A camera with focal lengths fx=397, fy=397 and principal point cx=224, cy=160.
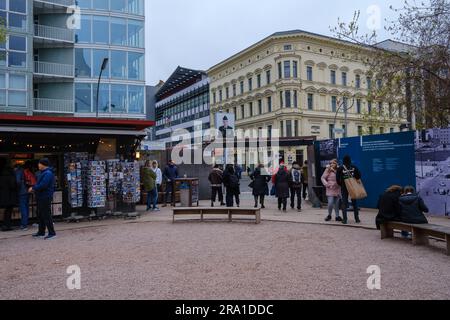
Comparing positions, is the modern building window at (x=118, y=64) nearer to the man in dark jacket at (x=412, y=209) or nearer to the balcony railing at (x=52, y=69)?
the balcony railing at (x=52, y=69)

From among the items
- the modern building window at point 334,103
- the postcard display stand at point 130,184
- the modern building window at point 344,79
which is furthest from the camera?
the modern building window at point 344,79

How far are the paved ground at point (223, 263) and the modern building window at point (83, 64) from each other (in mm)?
26230

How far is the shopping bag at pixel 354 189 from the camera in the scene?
10609 mm

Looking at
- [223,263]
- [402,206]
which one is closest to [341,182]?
[402,206]

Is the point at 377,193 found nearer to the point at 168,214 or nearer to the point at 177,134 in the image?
the point at 168,214

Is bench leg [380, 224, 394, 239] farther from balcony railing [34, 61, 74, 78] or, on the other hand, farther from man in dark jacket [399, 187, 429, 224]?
balcony railing [34, 61, 74, 78]

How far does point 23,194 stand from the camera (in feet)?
36.7

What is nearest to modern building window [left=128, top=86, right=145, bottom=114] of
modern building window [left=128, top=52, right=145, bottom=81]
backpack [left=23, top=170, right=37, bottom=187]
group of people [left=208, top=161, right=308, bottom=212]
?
modern building window [left=128, top=52, right=145, bottom=81]

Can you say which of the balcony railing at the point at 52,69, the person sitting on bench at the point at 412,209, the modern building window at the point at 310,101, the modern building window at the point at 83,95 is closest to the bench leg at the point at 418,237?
the person sitting on bench at the point at 412,209

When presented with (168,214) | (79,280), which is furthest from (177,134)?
(79,280)

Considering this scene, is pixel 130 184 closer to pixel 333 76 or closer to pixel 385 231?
pixel 385 231

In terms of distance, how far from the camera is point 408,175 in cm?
1277

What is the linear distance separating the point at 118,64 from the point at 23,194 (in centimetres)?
2583

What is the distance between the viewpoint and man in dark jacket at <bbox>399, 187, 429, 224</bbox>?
27.5 ft
